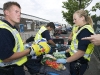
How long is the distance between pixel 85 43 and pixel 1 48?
1351 millimetres

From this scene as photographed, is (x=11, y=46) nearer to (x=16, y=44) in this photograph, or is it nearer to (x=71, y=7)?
(x=16, y=44)

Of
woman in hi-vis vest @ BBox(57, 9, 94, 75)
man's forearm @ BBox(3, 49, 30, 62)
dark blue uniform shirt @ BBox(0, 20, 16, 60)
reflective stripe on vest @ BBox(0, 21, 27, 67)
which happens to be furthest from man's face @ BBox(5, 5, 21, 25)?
woman in hi-vis vest @ BBox(57, 9, 94, 75)

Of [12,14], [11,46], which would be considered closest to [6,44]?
[11,46]

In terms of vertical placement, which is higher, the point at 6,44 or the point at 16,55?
the point at 6,44

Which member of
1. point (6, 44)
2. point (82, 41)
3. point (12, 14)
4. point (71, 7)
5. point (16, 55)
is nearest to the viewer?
point (6, 44)

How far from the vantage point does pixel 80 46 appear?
2664 mm

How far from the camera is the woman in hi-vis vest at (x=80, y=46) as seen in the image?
267 cm

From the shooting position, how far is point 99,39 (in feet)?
6.97

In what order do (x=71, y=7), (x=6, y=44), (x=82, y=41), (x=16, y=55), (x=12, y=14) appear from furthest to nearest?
(x=71, y=7) < (x=82, y=41) < (x=12, y=14) < (x=16, y=55) < (x=6, y=44)

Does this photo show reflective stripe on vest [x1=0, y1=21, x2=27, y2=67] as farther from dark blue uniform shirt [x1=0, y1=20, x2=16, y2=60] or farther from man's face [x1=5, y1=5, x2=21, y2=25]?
man's face [x1=5, y1=5, x2=21, y2=25]

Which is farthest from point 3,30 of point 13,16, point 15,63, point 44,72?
point 44,72

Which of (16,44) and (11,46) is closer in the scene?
(11,46)

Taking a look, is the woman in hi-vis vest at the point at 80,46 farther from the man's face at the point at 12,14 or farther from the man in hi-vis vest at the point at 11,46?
the man's face at the point at 12,14

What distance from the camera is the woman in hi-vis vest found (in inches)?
105
